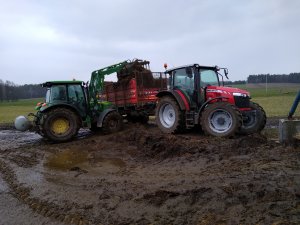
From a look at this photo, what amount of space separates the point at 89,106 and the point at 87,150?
339 cm

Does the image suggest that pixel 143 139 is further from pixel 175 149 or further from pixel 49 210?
pixel 49 210

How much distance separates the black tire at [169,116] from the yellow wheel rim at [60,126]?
10.4 ft

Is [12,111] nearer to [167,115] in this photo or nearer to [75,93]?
[75,93]

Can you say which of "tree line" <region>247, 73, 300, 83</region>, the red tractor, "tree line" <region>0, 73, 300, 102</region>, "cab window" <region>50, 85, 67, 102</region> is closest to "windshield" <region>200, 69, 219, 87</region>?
the red tractor

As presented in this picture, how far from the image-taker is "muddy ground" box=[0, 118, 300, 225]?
4.00m

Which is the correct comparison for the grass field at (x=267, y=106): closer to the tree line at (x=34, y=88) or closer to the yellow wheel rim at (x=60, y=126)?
the tree line at (x=34, y=88)

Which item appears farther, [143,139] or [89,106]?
[89,106]

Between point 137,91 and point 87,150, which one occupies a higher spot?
point 137,91

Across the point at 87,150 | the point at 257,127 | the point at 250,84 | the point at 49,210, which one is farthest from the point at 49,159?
the point at 250,84

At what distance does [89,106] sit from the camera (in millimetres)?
12453

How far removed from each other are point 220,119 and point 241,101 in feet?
3.11

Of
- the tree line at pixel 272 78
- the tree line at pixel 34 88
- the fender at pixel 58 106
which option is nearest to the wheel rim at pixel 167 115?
the fender at pixel 58 106

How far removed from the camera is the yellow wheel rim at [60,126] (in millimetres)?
11344

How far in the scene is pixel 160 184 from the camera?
5191 millimetres
